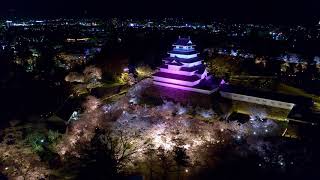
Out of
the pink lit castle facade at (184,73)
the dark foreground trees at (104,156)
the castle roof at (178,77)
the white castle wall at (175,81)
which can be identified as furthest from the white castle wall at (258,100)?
the dark foreground trees at (104,156)

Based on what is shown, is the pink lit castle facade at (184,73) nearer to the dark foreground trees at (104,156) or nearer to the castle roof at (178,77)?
the castle roof at (178,77)

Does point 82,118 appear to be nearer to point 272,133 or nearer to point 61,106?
point 61,106

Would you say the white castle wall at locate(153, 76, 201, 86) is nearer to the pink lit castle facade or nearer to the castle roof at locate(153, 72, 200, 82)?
the pink lit castle facade

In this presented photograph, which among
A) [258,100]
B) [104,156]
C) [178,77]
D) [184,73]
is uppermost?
[184,73]

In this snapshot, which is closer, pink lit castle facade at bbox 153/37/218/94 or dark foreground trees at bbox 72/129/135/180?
dark foreground trees at bbox 72/129/135/180

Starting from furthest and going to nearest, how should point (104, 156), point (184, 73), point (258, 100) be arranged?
point (184, 73)
point (258, 100)
point (104, 156)

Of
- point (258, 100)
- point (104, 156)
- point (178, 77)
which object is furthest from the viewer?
point (178, 77)

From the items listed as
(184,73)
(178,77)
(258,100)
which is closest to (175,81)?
(178,77)

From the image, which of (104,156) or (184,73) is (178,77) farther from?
(104,156)

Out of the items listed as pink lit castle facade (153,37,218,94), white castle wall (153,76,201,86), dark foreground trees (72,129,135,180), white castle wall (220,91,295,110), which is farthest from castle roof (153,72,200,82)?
dark foreground trees (72,129,135,180)

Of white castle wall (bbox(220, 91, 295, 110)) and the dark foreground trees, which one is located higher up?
white castle wall (bbox(220, 91, 295, 110))
